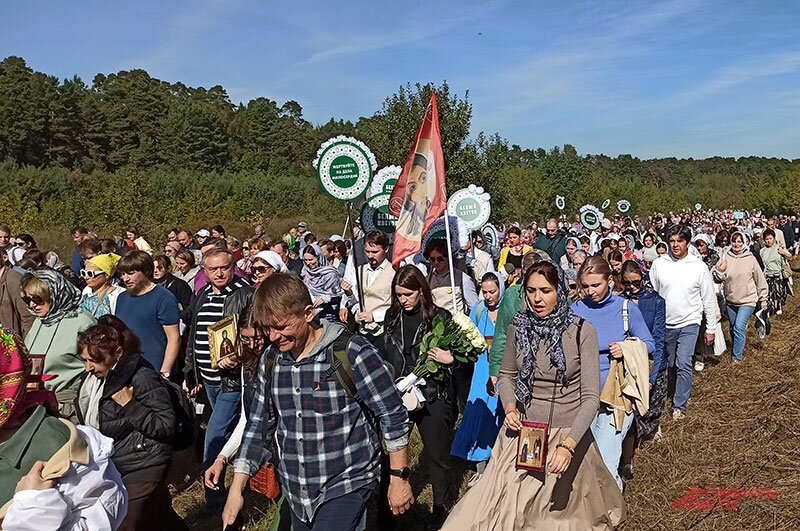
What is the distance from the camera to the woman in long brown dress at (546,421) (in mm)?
4125

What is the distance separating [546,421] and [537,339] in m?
0.47

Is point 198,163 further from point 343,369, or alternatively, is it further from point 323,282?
A: point 343,369

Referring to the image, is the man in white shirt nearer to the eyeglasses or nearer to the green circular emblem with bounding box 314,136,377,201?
the green circular emblem with bounding box 314,136,377,201

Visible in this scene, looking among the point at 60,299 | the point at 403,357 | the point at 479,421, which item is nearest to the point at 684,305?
the point at 479,421

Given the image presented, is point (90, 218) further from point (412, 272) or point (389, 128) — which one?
point (412, 272)

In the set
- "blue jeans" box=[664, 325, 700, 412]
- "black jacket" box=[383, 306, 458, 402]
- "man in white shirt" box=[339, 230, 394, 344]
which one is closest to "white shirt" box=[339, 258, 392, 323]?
"man in white shirt" box=[339, 230, 394, 344]

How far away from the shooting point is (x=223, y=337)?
16.4ft

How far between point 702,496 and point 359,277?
11.3 ft

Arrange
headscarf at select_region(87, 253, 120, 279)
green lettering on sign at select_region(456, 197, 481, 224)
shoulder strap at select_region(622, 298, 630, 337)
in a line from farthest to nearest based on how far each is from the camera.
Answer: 1. green lettering on sign at select_region(456, 197, 481, 224)
2. headscarf at select_region(87, 253, 120, 279)
3. shoulder strap at select_region(622, 298, 630, 337)

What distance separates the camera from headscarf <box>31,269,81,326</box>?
4.80 metres

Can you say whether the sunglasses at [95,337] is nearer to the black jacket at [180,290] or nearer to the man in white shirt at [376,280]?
the man in white shirt at [376,280]

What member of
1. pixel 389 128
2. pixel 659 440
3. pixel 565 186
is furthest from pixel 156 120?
pixel 659 440

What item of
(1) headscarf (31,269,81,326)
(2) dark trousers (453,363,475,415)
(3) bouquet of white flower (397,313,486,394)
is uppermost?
(1) headscarf (31,269,81,326)

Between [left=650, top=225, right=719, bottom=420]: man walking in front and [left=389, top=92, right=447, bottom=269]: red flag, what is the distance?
2.67 metres
